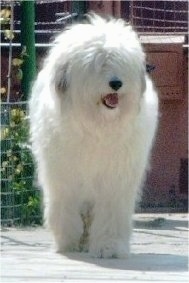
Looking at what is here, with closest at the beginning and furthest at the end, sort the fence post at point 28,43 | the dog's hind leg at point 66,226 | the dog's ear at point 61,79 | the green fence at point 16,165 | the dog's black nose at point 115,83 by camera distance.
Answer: the dog's black nose at point 115,83, the dog's ear at point 61,79, the dog's hind leg at point 66,226, the green fence at point 16,165, the fence post at point 28,43

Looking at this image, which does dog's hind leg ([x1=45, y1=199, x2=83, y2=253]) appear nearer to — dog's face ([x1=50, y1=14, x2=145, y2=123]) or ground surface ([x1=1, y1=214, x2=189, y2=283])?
ground surface ([x1=1, y1=214, x2=189, y2=283])

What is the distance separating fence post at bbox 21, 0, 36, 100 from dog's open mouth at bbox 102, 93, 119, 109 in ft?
10.9

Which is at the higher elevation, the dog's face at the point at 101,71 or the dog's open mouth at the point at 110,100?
the dog's face at the point at 101,71

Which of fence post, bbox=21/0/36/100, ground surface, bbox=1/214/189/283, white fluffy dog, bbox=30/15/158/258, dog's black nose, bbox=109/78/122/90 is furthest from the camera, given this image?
fence post, bbox=21/0/36/100

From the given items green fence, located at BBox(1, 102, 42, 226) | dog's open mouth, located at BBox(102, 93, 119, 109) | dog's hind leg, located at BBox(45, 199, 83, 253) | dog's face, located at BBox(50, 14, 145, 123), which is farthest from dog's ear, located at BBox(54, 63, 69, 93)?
green fence, located at BBox(1, 102, 42, 226)

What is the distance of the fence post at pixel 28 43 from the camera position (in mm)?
10906

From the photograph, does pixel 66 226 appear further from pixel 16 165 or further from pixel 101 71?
pixel 16 165

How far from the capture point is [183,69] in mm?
12539

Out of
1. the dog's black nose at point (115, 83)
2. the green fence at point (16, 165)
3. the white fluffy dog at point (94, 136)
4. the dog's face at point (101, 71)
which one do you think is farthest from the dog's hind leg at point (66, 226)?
the green fence at point (16, 165)

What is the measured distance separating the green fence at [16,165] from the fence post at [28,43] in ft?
1.27

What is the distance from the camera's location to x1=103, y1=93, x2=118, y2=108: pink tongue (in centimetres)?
757

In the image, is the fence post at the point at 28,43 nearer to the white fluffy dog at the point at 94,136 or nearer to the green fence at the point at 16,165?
the green fence at the point at 16,165

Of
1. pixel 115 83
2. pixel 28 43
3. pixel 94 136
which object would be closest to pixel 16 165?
pixel 28 43

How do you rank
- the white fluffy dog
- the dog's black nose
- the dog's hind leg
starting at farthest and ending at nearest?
the dog's hind leg, the white fluffy dog, the dog's black nose
